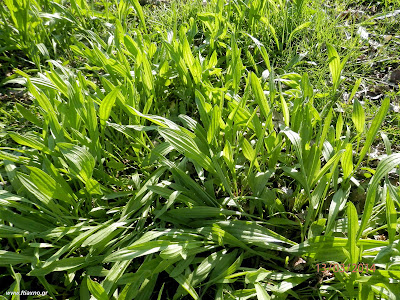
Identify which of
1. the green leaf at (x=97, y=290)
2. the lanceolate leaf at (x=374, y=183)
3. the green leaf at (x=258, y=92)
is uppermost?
the green leaf at (x=258, y=92)

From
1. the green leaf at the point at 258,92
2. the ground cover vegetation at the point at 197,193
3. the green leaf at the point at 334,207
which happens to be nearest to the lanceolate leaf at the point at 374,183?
the ground cover vegetation at the point at 197,193

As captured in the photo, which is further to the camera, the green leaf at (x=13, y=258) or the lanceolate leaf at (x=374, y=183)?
the green leaf at (x=13, y=258)

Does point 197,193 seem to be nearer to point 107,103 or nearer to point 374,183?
point 107,103

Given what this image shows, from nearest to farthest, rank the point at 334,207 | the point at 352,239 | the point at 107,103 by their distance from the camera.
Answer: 1. the point at 352,239
2. the point at 334,207
3. the point at 107,103

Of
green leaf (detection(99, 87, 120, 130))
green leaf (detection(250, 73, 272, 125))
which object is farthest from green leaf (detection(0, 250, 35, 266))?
green leaf (detection(250, 73, 272, 125))

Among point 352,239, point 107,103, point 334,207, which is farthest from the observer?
point 107,103

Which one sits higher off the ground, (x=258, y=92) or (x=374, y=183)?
(x=258, y=92)

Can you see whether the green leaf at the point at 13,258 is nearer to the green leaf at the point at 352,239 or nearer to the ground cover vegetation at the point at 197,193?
the ground cover vegetation at the point at 197,193

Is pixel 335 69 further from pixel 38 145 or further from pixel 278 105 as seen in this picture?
pixel 38 145

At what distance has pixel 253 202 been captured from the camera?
1.56m

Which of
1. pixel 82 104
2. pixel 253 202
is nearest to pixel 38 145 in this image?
pixel 82 104

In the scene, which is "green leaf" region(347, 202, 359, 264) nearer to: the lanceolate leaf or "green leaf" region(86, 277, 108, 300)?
the lanceolate leaf

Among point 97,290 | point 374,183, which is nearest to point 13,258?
point 97,290

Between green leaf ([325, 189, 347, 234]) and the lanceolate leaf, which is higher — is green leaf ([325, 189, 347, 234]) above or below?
below
